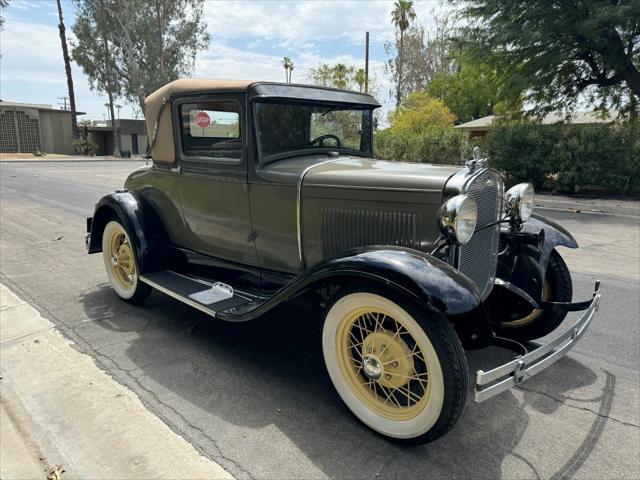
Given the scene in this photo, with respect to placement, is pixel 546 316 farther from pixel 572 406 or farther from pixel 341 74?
pixel 341 74

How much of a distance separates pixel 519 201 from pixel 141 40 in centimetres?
3981

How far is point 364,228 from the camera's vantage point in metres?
2.69

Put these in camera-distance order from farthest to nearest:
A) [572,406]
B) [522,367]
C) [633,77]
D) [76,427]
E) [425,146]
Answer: [425,146], [633,77], [572,406], [76,427], [522,367]

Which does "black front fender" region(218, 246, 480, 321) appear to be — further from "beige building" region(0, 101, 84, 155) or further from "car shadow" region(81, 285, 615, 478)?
"beige building" region(0, 101, 84, 155)

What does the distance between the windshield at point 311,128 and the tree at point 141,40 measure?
3529cm

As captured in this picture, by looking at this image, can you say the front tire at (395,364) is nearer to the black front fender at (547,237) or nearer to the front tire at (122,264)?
the black front fender at (547,237)

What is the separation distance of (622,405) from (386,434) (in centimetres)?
144

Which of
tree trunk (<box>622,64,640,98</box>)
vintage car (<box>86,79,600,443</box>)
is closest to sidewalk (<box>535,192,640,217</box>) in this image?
tree trunk (<box>622,64,640,98</box>)

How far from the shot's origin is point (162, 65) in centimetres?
3503

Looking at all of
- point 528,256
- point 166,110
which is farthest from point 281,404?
point 166,110

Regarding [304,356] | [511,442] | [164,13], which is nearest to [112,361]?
[304,356]

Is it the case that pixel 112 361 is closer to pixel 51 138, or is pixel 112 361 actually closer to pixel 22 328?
pixel 22 328

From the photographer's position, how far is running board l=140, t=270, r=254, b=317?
3.09m

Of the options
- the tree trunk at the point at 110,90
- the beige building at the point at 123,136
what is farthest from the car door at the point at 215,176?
the beige building at the point at 123,136
